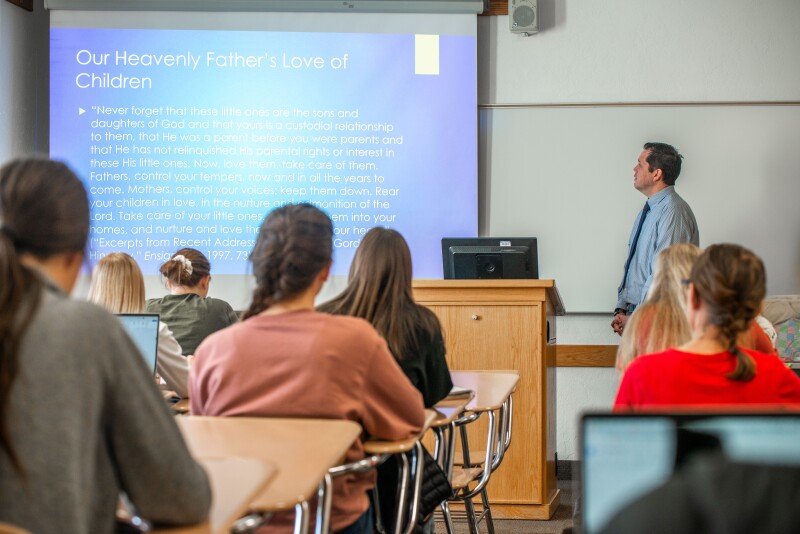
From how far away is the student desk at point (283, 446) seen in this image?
4.94 feet

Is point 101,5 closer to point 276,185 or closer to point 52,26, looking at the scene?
point 52,26

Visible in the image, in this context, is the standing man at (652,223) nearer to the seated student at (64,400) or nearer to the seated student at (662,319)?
the seated student at (662,319)

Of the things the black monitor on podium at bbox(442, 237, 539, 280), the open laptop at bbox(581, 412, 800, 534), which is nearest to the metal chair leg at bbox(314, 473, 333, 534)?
the open laptop at bbox(581, 412, 800, 534)

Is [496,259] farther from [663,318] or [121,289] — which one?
[663,318]

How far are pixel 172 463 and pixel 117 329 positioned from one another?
184mm

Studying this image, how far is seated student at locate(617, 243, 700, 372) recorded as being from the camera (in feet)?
8.20

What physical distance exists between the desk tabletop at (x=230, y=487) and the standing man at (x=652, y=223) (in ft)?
12.3

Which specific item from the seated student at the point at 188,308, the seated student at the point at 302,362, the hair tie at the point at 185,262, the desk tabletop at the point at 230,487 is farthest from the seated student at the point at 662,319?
the hair tie at the point at 185,262

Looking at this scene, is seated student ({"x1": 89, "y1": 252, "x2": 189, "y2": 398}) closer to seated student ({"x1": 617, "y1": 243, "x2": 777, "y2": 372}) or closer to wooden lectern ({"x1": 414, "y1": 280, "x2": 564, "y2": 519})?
wooden lectern ({"x1": 414, "y1": 280, "x2": 564, "y2": 519})

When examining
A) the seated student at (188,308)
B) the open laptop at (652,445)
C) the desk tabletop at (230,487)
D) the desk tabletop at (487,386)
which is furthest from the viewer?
the seated student at (188,308)

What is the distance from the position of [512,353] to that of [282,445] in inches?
104

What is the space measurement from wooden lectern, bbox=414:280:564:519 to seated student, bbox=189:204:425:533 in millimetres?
2072

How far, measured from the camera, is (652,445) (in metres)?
0.90

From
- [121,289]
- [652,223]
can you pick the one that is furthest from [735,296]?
[652,223]
